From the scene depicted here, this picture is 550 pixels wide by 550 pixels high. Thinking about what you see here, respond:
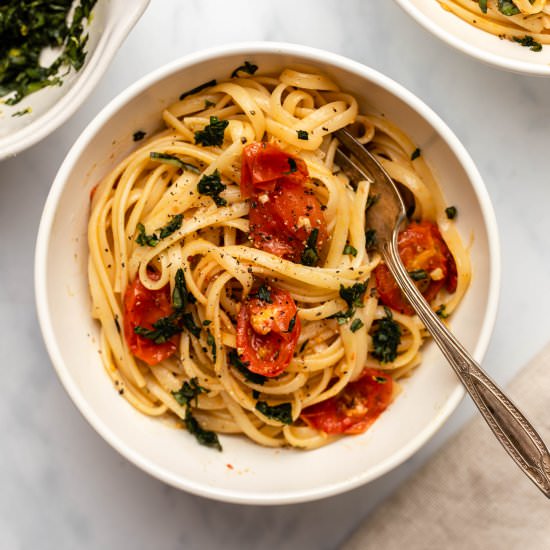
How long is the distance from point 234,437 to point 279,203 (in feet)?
3.45

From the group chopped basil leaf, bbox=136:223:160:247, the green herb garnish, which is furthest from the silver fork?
the green herb garnish

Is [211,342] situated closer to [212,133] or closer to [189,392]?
[189,392]

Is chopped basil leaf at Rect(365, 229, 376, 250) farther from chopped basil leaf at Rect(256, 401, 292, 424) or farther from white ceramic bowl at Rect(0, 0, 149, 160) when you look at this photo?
white ceramic bowl at Rect(0, 0, 149, 160)

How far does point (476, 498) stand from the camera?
3.64 metres

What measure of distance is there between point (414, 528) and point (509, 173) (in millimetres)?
1700

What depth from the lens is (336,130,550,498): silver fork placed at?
9.53ft

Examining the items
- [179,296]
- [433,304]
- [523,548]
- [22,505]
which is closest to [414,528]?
[523,548]

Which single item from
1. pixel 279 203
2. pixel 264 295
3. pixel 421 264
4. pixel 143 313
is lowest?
pixel 143 313

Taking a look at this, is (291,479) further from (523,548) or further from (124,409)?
(523,548)

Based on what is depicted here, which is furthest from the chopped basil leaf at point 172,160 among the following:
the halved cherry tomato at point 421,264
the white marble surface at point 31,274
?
the halved cherry tomato at point 421,264

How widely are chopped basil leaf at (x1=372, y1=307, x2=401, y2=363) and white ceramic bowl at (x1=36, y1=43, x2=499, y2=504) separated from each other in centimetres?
16

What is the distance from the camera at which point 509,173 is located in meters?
3.71

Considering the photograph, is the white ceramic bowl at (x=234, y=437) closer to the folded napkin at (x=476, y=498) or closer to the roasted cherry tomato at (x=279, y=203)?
the roasted cherry tomato at (x=279, y=203)

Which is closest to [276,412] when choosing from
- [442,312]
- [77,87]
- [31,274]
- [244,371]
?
[244,371]
